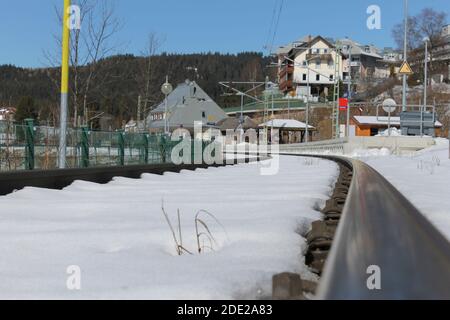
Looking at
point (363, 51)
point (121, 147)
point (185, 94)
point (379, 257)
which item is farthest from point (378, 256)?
point (363, 51)

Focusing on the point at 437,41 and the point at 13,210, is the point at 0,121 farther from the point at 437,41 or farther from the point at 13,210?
the point at 437,41

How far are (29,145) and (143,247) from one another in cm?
889

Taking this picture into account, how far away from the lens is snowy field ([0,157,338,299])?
8.38 ft

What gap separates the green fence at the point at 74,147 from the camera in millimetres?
11617

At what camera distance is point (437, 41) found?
111 m

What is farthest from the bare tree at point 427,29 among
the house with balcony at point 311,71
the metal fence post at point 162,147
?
the metal fence post at point 162,147

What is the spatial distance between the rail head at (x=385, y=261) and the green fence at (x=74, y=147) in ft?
31.1

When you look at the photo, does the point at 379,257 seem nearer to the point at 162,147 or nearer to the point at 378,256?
the point at 378,256

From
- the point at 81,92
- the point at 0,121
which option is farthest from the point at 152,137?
the point at 0,121

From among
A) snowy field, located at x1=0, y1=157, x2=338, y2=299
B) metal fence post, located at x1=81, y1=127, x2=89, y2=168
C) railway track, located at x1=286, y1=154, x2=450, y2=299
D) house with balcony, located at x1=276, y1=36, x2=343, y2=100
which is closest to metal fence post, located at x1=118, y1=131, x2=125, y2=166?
metal fence post, located at x1=81, y1=127, x2=89, y2=168

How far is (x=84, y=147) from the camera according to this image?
14469mm

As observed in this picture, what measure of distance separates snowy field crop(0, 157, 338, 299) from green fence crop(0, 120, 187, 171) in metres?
5.25

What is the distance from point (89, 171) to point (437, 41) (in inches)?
4439

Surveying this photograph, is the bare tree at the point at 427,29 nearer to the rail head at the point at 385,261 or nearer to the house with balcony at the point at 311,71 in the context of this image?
the house with balcony at the point at 311,71
